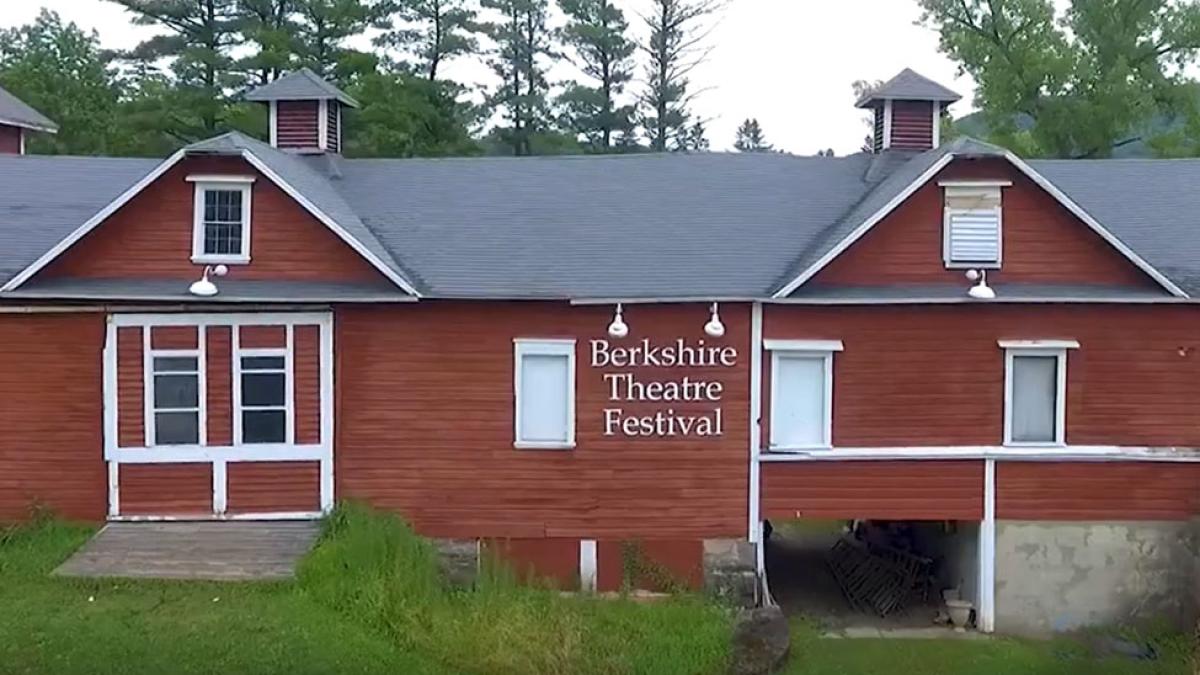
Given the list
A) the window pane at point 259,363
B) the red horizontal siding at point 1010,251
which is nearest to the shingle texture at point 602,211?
the red horizontal siding at point 1010,251

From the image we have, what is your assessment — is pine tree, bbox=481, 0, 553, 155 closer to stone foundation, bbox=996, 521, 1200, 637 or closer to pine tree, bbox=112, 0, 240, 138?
pine tree, bbox=112, 0, 240, 138

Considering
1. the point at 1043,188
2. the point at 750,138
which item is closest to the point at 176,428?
the point at 1043,188

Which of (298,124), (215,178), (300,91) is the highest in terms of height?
(300,91)

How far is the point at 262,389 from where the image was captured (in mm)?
16188

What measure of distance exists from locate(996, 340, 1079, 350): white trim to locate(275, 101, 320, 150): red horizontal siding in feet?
38.0

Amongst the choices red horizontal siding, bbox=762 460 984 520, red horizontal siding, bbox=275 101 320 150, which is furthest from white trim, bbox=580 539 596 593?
red horizontal siding, bbox=275 101 320 150

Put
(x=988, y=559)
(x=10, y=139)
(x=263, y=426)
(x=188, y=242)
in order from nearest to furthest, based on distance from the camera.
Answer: (x=188, y=242) < (x=263, y=426) < (x=988, y=559) < (x=10, y=139)

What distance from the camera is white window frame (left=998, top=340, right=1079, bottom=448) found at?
54.1 ft

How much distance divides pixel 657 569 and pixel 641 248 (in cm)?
469

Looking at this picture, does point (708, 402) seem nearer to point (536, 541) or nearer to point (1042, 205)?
point (536, 541)

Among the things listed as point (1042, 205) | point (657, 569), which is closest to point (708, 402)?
point (657, 569)

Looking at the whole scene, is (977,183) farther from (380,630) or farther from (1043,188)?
(380,630)

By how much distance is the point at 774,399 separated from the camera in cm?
1655

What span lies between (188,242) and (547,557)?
6.70m
